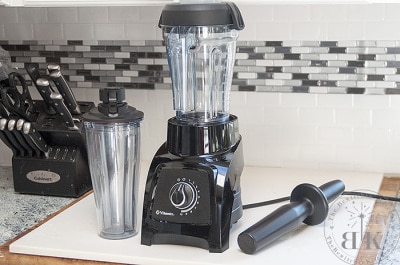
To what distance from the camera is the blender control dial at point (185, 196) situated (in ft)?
4.45

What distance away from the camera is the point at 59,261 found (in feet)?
4.44

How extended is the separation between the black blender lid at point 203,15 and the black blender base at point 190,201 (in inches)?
10.9

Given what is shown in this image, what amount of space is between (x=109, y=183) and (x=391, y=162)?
0.86 metres

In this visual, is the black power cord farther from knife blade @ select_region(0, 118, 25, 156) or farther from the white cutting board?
knife blade @ select_region(0, 118, 25, 156)

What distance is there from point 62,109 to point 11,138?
157 mm

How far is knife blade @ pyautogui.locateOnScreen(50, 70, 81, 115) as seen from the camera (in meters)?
1.65

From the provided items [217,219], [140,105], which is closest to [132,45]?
[140,105]

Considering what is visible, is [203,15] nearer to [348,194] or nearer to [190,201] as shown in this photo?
[190,201]

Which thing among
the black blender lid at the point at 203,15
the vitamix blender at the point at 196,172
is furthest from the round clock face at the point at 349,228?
the black blender lid at the point at 203,15

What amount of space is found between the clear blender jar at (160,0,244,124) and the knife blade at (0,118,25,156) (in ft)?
1.46

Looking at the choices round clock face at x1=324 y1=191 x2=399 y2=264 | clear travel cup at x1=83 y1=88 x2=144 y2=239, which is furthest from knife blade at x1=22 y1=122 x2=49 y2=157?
round clock face at x1=324 y1=191 x2=399 y2=264

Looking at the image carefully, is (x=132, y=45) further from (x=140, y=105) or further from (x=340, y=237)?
(x=340, y=237)

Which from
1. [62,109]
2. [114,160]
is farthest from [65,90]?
[114,160]

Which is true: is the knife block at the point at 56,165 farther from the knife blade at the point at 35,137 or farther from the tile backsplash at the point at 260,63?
the tile backsplash at the point at 260,63
